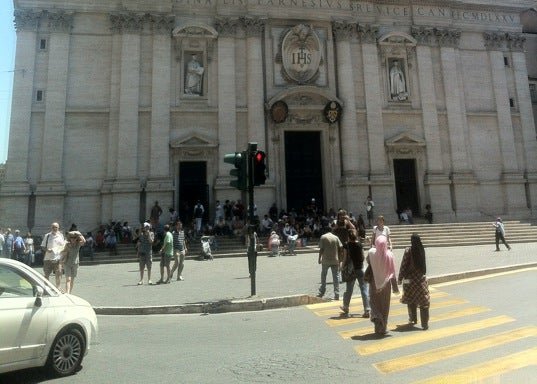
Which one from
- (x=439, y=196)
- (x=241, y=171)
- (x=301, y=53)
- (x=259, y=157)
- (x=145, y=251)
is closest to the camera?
(x=259, y=157)

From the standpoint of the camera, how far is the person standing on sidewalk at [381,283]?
7.36 metres

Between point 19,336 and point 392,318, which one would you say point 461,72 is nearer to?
point 392,318

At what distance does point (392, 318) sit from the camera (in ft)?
28.8

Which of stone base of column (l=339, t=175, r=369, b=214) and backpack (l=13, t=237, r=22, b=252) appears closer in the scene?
backpack (l=13, t=237, r=22, b=252)

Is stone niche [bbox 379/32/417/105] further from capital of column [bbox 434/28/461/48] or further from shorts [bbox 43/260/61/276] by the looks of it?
shorts [bbox 43/260/61/276]

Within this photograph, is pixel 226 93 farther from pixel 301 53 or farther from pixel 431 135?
pixel 431 135

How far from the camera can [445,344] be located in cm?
669

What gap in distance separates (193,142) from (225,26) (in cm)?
759

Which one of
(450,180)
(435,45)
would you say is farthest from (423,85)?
(450,180)

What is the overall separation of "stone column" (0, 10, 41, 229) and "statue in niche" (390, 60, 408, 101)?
71.5ft

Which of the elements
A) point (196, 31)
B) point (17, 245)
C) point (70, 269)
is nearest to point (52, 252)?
point (70, 269)

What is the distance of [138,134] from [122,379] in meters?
21.8

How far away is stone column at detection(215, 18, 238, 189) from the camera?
26469 millimetres

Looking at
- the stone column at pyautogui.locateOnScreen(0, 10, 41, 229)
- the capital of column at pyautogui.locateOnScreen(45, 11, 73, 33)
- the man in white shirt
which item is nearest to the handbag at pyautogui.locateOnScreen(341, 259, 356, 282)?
the man in white shirt
